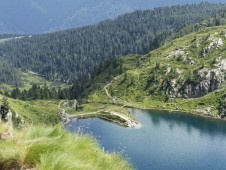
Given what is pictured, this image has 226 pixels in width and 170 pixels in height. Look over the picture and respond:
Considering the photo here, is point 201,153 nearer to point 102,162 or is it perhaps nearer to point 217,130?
point 217,130

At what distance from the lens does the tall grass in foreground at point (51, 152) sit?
10.4 m

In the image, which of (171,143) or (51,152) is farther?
(171,143)

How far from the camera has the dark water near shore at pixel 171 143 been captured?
131 meters

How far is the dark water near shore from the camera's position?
5148 inches

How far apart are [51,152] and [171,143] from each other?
15009 centimetres

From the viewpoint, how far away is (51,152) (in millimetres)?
A: 10961

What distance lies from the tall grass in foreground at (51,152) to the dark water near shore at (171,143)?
96.6 metres

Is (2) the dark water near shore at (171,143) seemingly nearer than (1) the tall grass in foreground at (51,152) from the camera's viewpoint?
No

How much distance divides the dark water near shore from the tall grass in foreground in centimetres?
9665

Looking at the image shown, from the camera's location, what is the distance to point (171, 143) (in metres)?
158

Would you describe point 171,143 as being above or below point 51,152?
below

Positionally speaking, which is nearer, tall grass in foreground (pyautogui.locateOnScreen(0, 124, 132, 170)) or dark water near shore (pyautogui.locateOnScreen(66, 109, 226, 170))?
tall grass in foreground (pyautogui.locateOnScreen(0, 124, 132, 170))

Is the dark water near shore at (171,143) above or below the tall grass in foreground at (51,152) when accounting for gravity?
below

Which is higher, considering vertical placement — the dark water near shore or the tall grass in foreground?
the tall grass in foreground
